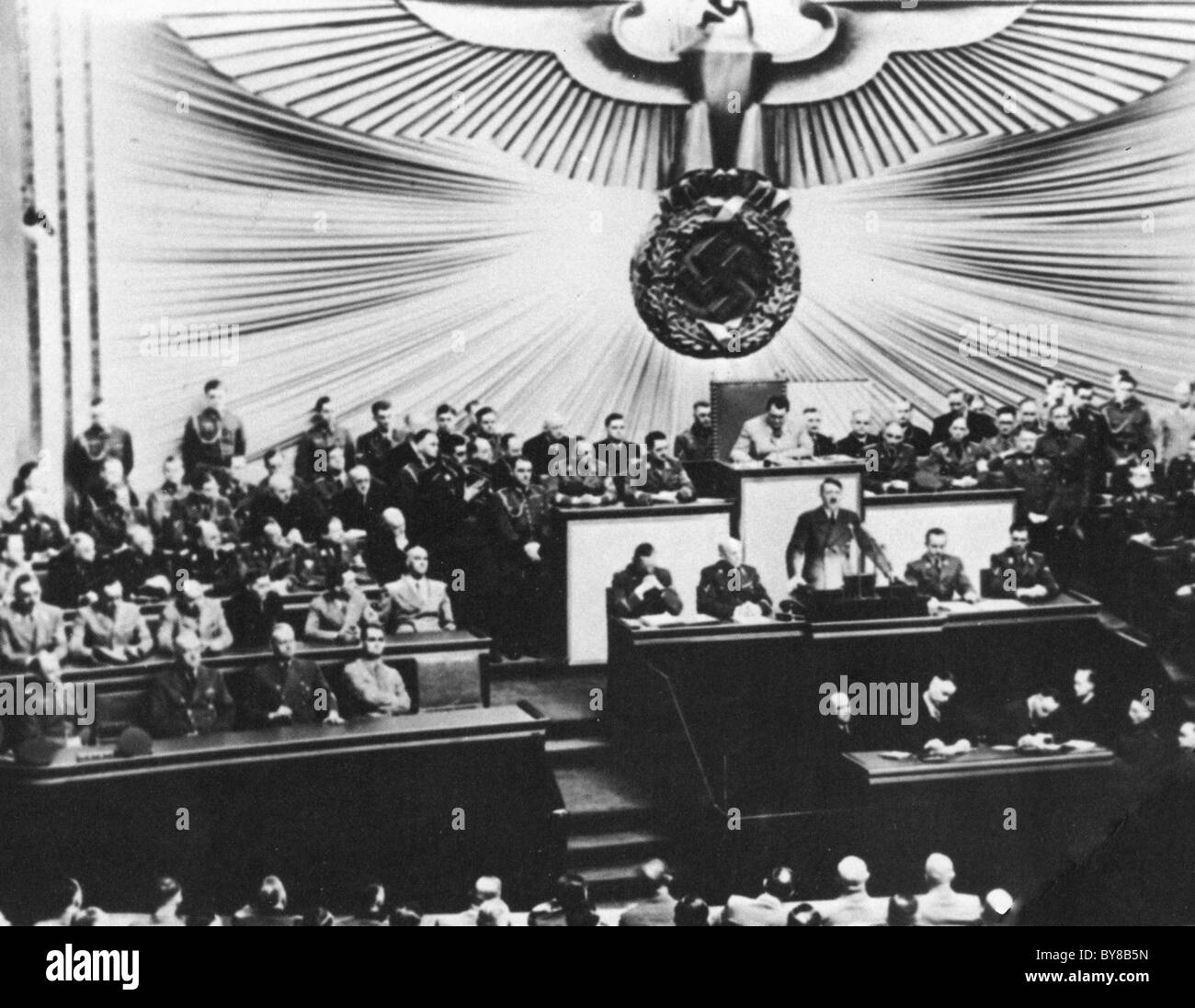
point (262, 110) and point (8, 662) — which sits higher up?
point (262, 110)

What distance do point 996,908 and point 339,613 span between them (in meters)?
3.72

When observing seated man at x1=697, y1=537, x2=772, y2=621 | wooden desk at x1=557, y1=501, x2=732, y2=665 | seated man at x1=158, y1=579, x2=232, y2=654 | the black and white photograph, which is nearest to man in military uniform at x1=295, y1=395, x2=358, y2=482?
the black and white photograph

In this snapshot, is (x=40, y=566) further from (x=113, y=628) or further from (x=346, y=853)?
(x=346, y=853)

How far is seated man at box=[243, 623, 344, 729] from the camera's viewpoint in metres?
7.04

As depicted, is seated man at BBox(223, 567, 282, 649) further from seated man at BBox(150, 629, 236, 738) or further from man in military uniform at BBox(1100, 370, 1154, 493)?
man in military uniform at BBox(1100, 370, 1154, 493)

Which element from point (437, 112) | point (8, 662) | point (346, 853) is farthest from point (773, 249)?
point (8, 662)

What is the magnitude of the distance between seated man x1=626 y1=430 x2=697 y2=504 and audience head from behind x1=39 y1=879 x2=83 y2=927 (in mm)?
3352

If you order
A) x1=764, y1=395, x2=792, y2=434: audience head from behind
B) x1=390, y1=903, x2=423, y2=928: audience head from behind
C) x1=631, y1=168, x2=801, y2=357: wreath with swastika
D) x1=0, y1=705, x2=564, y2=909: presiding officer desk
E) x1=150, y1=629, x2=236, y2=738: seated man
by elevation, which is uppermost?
x1=631, y1=168, x2=801, y2=357: wreath with swastika

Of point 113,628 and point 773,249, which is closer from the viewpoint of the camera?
point 113,628

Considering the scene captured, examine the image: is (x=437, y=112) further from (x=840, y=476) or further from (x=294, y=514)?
(x=840, y=476)

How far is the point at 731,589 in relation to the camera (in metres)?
7.43

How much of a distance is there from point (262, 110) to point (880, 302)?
339 cm
